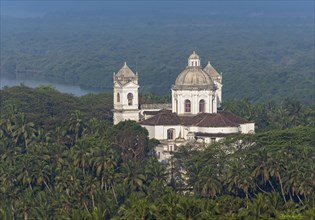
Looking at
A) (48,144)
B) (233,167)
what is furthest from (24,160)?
(233,167)

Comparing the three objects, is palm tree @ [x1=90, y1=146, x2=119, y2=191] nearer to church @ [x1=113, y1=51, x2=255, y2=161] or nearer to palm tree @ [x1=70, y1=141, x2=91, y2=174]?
palm tree @ [x1=70, y1=141, x2=91, y2=174]

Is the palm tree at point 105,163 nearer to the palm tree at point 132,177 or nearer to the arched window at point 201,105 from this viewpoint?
the palm tree at point 132,177

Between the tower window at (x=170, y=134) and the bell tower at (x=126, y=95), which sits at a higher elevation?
the bell tower at (x=126, y=95)

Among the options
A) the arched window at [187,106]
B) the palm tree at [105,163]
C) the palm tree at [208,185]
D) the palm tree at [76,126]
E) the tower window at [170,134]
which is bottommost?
the palm tree at [208,185]

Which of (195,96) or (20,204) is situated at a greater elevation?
(195,96)

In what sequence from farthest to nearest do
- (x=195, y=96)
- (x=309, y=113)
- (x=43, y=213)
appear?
(x=309, y=113)
(x=195, y=96)
(x=43, y=213)

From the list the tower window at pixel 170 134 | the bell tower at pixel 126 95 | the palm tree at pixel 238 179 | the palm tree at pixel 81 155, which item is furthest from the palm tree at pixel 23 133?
the palm tree at pixel 238 179

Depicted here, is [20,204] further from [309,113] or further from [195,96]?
[309,113]
